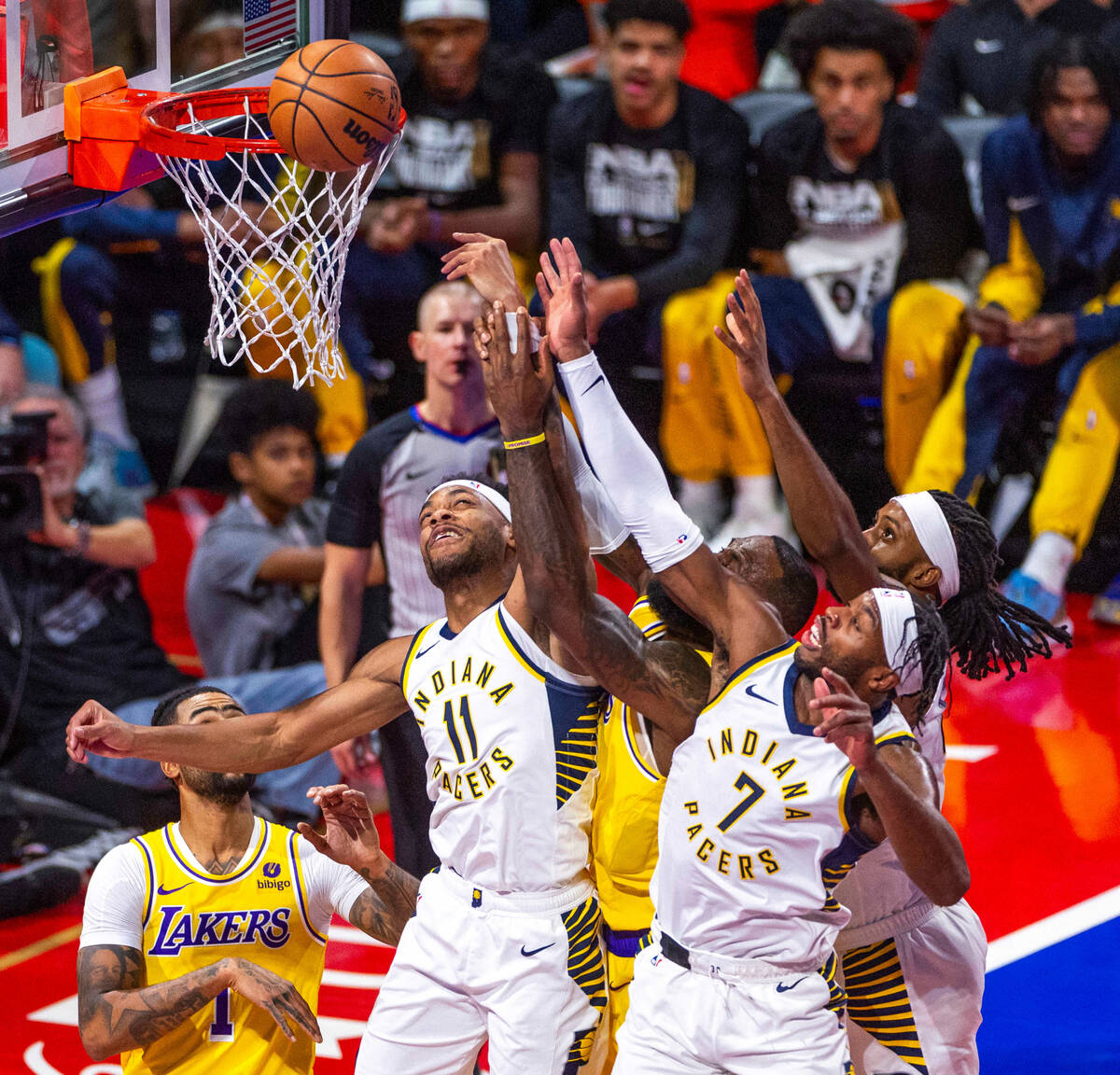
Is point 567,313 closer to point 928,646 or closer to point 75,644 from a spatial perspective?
point 928,646

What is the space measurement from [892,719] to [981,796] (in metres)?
4.15

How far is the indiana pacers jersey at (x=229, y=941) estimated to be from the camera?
4.48 m

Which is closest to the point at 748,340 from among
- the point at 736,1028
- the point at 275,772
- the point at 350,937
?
the point at 736,1028

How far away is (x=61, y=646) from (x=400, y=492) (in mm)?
1938

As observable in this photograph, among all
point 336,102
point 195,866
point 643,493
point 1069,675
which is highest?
point 336,102

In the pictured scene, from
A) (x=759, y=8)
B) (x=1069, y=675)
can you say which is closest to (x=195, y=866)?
(x=1069, y=675)

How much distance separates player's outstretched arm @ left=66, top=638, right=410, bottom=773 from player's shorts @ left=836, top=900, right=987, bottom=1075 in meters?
1.44

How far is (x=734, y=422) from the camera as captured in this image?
34.4ft

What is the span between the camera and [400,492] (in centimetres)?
682

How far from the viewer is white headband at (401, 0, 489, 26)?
10570 mm

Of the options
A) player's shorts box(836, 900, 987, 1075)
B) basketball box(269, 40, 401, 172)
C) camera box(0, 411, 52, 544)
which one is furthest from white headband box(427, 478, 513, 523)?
camera box(0, 411, 52, 544)

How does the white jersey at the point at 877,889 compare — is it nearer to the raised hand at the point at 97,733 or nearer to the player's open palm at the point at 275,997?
the player's open palm at the point at 275,997

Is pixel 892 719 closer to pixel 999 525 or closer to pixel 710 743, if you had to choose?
pixel 710 743

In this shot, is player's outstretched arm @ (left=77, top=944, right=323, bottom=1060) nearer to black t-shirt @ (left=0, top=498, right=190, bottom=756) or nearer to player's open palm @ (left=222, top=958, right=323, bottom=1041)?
player's open palm @ (left=222, top=958, right=323, bottom=1041)
